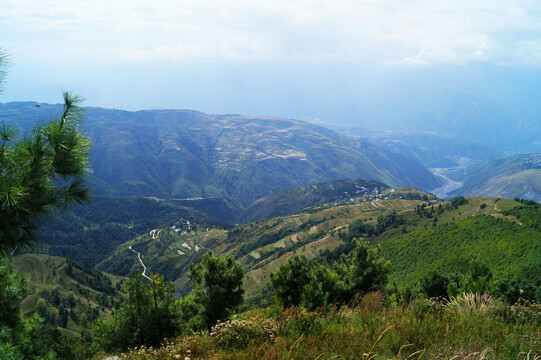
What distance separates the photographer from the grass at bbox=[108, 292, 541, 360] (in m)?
5.36

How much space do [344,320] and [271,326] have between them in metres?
2.37

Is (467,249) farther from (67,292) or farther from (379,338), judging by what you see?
(67,292)

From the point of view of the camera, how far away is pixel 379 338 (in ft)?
18.0

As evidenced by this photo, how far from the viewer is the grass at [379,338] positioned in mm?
5363

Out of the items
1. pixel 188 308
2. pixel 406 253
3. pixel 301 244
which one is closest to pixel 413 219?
pixel 406 253

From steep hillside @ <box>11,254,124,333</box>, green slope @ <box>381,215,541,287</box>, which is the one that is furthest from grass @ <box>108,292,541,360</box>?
steep hillside @ <box>11,254,124,333</box>

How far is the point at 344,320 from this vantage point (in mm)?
8039

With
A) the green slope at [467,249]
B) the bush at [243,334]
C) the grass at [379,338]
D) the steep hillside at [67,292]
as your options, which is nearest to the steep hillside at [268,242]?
the steep hillside at [67,292]

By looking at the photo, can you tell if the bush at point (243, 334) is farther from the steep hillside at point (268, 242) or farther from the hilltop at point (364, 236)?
the steep hillside at point (268, 242)

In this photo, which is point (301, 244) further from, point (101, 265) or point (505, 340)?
point (101, 265)

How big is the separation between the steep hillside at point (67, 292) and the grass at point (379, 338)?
101991mm

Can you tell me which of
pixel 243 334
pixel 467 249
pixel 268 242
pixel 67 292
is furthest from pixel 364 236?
pixel 67 292

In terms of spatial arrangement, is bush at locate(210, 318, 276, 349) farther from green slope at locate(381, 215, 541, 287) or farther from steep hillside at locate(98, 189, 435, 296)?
steep hillside at locate(98, 189, 435, 296)

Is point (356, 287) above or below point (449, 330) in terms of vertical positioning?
below
